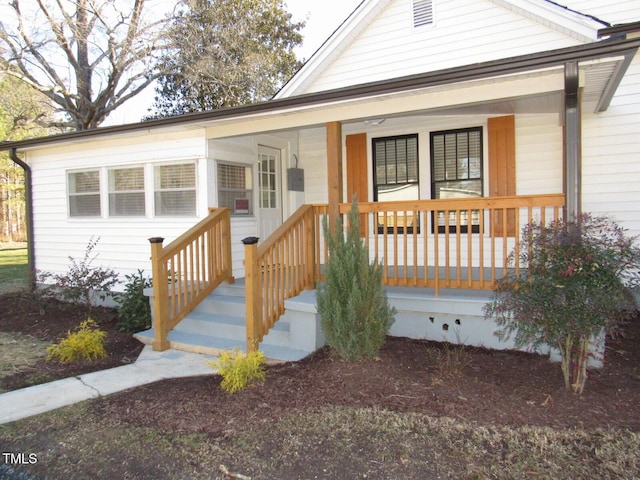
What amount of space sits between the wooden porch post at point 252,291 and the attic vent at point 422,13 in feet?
17.7

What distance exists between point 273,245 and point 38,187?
20.7ft

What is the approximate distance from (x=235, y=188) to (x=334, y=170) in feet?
7.66

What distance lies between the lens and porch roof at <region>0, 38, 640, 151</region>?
12.8 ft

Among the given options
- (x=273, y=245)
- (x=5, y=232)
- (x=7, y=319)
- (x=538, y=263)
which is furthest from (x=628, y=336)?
(x=5, y=232)

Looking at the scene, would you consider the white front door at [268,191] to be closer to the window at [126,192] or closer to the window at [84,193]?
the window at [126,192]

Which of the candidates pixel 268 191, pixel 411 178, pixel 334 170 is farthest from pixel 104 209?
pixel 411 178

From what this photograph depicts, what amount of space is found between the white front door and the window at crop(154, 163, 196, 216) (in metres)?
1.09

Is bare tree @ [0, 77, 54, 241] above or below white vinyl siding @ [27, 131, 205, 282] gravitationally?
above

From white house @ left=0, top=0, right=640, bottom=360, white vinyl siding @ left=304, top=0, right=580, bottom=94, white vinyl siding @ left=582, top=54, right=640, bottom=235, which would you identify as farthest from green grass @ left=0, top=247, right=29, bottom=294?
white vinyl siding @ left=582, top=54, right=640, bottom=235

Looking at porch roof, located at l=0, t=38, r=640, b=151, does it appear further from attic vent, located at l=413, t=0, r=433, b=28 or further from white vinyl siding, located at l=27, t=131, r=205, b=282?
attic vent, located at l=413, t=0, r=433, b=28

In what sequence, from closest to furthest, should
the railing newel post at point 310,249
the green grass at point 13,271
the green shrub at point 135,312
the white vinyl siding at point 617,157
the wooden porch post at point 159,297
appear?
1. the wooden porch post at point 159,297
2. the railing newel post at point 310,249
3. the white vinyl siding at point 617,157
4. the green shrub at point 135,312
5. the green grass at point 13,271

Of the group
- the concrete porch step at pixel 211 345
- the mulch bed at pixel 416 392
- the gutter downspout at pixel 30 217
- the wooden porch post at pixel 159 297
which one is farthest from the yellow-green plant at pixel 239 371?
the gutter downspout at pixel 30 217

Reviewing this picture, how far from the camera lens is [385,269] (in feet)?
17.1

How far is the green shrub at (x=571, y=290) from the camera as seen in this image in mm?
3305
